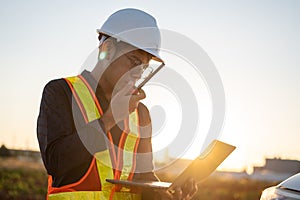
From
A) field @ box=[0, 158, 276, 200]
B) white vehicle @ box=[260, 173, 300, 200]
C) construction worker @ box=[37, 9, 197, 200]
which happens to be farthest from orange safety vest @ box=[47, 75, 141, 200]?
field @ box=[0, 158, 276, 200]

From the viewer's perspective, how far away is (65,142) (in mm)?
3688

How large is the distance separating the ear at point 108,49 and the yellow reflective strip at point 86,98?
216mm

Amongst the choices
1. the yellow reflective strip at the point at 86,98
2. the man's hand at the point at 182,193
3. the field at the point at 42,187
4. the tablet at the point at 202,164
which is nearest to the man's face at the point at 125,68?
the yellow reflective strip at the point at 86,98

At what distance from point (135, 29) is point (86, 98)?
59 cm

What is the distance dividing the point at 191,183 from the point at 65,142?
34.6 inches

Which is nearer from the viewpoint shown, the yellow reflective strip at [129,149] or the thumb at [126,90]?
the thumb at [126,90]

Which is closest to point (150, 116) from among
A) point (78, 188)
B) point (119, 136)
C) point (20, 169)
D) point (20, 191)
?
point (119, 136)

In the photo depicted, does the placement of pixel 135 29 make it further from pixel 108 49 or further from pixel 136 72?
pixel 136 72

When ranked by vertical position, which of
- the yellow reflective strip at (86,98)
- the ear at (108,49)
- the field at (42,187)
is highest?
the ear at (108,49)

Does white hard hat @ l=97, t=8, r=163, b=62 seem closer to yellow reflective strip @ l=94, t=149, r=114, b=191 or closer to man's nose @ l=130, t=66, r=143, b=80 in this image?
man's nose @ l=130, t=66, r=143, b=80

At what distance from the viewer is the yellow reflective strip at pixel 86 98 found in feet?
13.0

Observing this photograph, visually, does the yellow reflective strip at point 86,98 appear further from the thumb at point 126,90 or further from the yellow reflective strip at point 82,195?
the yellow reflective strip at point 82,195

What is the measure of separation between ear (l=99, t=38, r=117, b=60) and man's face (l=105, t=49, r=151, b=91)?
44mm

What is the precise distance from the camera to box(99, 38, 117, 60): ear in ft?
13.6
